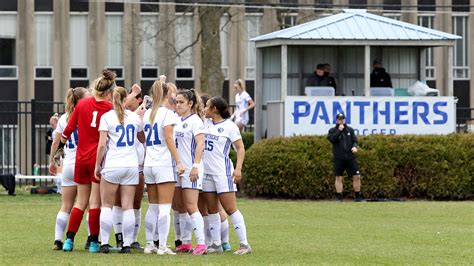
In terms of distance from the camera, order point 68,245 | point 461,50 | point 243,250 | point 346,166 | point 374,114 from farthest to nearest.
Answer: point 461,50
point 374,114
point 346,166
point 68,245
point 243,250

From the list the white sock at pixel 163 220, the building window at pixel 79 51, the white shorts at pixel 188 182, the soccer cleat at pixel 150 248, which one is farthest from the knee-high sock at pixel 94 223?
the building window at pixel 79 51

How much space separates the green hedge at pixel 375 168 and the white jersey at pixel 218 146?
14715mm

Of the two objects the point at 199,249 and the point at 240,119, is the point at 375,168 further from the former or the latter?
the point at 199,249

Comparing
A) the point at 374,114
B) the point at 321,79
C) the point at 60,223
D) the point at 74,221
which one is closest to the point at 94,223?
the point at 74,221

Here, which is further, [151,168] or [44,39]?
[44,39]

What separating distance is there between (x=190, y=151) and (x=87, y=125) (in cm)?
135

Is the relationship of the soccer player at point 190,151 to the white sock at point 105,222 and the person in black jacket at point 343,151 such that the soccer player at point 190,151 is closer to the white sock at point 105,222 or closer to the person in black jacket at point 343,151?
the white sock at point 105,222

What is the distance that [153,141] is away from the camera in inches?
623

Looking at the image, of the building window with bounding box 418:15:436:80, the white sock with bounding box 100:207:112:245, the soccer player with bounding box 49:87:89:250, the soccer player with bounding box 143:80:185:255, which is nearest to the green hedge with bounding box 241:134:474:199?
the soccer player with bounding box 49:87:89:250

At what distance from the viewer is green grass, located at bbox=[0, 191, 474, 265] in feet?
50.3

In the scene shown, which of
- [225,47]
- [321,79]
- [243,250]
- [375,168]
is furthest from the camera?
[225,47]

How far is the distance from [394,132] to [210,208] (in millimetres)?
17175

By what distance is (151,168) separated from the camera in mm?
15758

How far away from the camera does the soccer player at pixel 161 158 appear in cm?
1571
